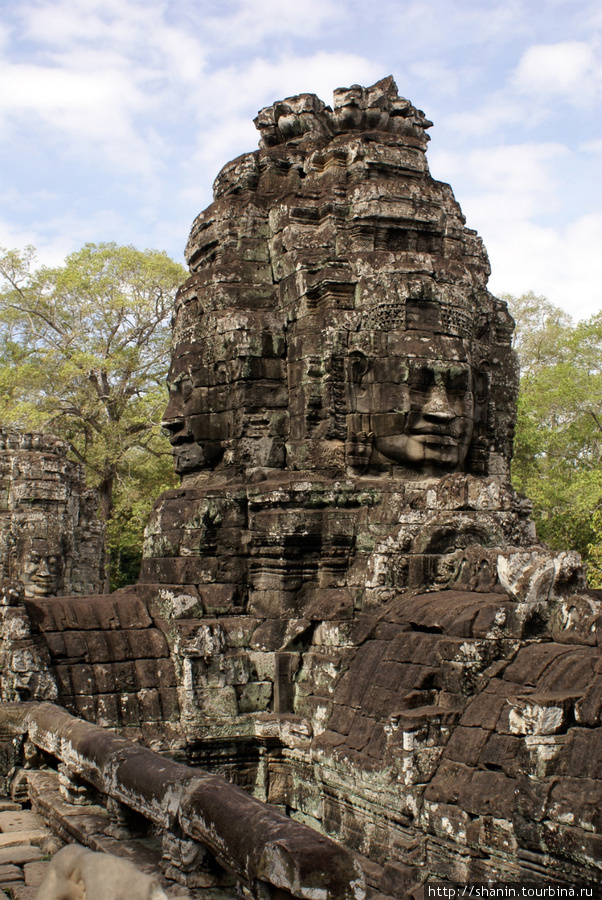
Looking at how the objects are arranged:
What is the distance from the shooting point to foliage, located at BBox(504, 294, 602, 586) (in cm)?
2138

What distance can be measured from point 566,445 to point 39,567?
578 inches

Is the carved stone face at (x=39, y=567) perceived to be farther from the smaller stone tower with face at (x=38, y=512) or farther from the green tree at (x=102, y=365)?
the green tree at (x=102, y=365)

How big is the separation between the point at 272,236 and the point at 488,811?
22.8 feet

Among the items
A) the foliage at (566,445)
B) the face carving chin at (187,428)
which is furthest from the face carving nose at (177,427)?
the foliage at (566,445)

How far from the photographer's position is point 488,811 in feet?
17.9

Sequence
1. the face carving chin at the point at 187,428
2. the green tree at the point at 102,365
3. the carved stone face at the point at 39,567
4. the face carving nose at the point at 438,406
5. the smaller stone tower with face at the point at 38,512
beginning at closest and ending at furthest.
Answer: the face carving nose at the point at 438,406 → the face carving chin at the point at 187,428 → the carved stone face at the point at 39,567 → the smaller stone tower with face at the point at 38,512 → the green tree at the point at 102,365

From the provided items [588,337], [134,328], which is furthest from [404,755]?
[134,328]

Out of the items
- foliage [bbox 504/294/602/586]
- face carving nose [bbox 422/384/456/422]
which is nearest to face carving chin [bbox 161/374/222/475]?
face carving nose [bbox 422/384/456/422]

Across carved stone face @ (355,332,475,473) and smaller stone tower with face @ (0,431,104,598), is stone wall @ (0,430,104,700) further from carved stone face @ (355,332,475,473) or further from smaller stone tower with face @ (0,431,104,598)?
carved stone face @ (355,332,475,473)

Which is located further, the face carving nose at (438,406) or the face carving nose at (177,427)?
the face carving nose at (177,427)

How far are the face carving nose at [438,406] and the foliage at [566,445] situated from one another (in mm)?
11418

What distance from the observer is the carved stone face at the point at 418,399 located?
9.05 metres

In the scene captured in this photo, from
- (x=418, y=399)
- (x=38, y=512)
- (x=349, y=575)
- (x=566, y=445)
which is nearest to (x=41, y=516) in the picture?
(x=38, y=512)

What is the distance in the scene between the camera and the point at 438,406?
29.7 feet
